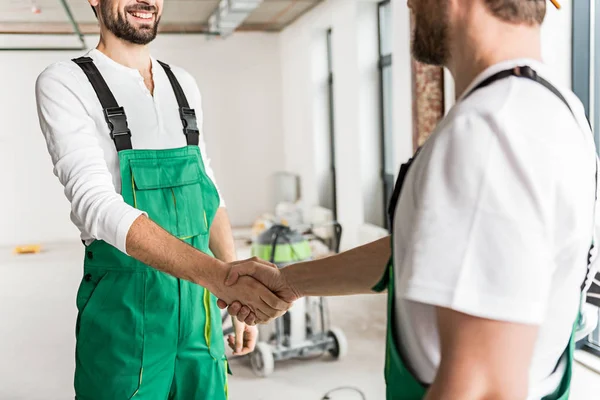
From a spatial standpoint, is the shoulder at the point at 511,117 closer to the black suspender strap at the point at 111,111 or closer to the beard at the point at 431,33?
the beard at the point at 431,33

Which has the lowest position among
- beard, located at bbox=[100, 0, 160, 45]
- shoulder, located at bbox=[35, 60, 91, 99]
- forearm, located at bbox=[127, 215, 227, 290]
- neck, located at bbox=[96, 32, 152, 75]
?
forearm, located at bbox=[127, 215, 227, 290]

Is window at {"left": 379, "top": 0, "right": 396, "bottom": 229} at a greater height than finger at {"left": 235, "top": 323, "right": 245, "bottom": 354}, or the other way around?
window at {"left": 379, "top": 0, "right": 396, "bottom": 229}

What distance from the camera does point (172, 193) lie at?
5.94 ft

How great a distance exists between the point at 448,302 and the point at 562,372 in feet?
1.25

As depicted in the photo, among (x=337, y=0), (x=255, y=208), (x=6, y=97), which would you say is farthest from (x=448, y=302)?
(x=255, y=208)

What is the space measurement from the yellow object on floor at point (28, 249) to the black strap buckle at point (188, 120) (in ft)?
20.9

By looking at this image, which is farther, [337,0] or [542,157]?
[337,0]

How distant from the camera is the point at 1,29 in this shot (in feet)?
25.7

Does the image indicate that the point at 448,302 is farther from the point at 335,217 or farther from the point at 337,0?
the point at 335,217

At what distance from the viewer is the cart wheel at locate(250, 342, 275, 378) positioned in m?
3.96

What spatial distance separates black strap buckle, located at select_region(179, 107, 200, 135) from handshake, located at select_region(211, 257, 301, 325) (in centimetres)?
41

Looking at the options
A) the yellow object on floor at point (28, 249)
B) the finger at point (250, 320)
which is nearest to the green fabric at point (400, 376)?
the finger at point (250, 320)

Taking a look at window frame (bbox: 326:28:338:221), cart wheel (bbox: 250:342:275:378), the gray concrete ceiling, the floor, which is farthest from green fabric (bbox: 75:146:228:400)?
window frame (bbox: 326:28:338:221)

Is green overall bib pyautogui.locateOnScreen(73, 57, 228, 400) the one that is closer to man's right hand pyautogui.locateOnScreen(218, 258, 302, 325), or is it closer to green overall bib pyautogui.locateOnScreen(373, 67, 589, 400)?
man's right hand pyautogui.locateOnScreen(218, 258, 302, 325)
